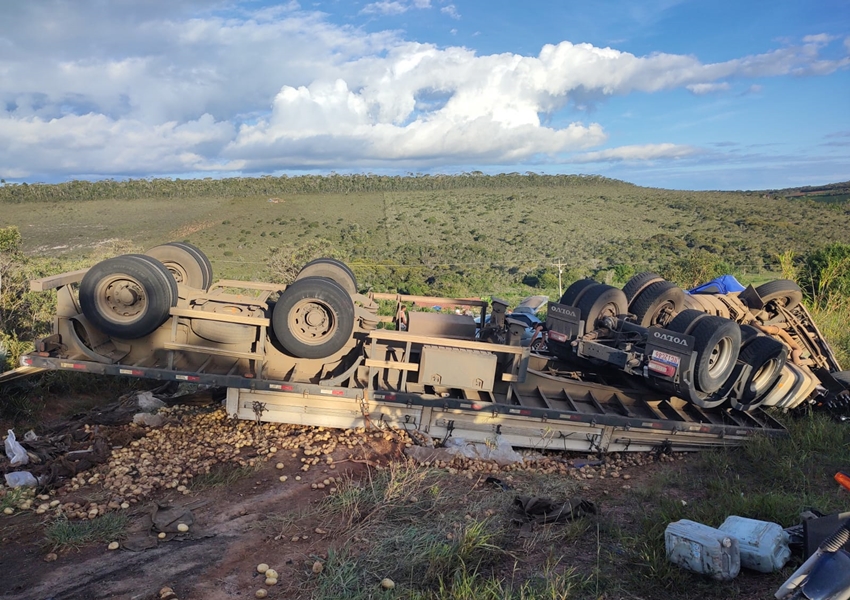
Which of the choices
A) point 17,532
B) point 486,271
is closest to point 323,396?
point 17,532

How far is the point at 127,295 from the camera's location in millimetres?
6855

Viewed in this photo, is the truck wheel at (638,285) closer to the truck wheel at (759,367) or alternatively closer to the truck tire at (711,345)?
the truck tire at (711,345)

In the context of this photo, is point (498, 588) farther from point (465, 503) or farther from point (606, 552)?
point (465, 503)

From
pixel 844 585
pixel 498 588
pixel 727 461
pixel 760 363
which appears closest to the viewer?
pixel 844 585

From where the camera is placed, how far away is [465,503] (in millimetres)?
5320

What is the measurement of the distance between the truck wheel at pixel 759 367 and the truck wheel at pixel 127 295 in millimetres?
6851

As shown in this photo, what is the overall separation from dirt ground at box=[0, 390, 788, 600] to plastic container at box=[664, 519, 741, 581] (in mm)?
184

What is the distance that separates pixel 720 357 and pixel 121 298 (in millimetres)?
6923

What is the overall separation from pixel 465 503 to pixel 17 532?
3.63m

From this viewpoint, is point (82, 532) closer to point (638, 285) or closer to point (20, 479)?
point (20, 479)

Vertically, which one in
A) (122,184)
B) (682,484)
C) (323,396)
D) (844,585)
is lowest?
(682,484)

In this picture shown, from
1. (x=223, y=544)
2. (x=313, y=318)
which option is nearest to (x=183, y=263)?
(x=313, y=318)

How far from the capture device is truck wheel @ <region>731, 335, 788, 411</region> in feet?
23.8

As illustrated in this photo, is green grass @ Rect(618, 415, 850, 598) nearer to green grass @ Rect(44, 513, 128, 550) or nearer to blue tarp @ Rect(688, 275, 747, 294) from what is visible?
blue tarp @ Rect(688, 275, 747, 294)
